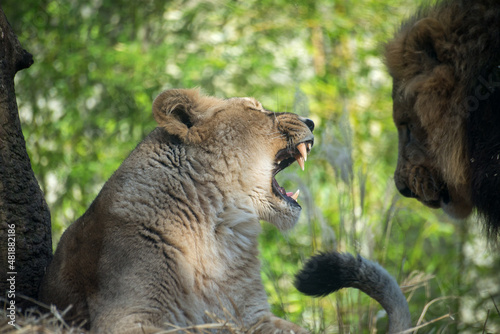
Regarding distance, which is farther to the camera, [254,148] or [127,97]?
[127,97]

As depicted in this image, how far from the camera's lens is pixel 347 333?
3922 millimetres

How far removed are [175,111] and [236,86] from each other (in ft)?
12.1

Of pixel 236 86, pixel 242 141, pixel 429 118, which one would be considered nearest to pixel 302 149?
pixel 242 141

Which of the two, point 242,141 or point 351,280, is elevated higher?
point 242,141

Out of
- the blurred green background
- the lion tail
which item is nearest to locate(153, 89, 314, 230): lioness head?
the lion tail

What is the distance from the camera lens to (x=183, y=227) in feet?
8.80

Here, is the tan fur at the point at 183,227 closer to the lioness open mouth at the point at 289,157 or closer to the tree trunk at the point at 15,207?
the lioness open mouth at the point at 289,157

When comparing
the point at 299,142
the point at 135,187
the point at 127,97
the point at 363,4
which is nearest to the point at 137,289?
the point at 135,187

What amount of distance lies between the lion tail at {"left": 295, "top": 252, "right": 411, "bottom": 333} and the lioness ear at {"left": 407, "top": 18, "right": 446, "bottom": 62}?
113 cm

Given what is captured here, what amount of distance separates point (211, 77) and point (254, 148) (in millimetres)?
3502

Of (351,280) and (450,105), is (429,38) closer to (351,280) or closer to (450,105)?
(450,105)

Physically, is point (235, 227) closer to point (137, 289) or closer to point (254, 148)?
point (254, 148)

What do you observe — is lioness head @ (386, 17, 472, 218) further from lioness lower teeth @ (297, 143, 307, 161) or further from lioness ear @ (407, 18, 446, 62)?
lioness lower teeth @ (297, 143, 307, 161)

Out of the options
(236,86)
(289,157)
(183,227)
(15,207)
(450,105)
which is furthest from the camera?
(236,86)
